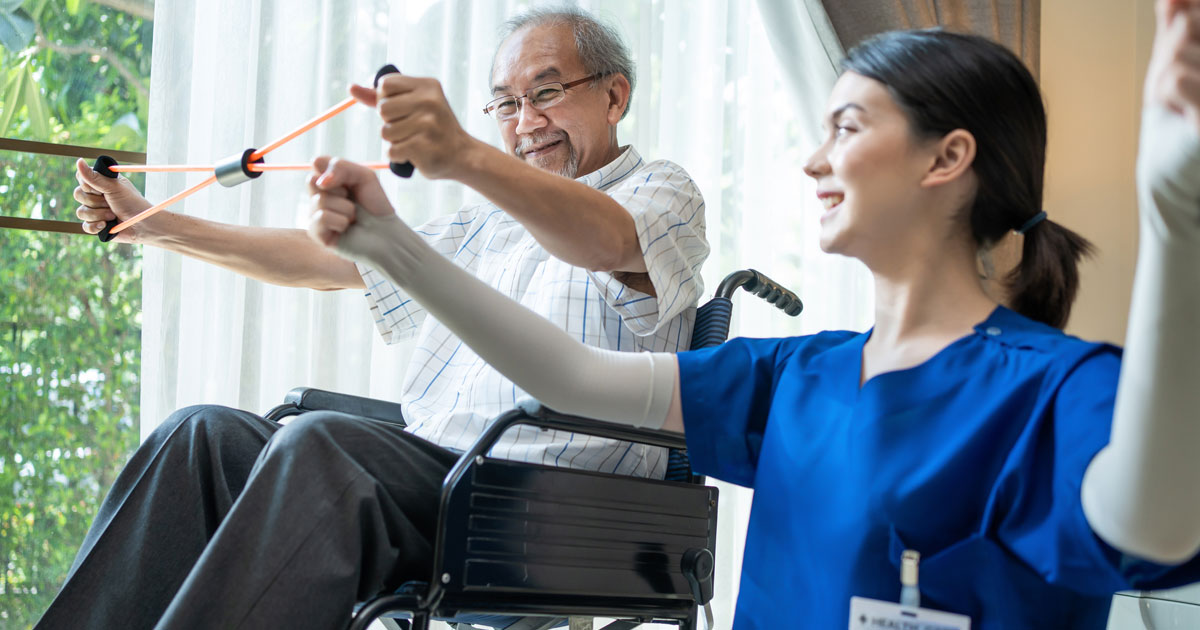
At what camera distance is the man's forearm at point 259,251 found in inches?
64.4

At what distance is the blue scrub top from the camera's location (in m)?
0.81

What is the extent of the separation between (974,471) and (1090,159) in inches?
106

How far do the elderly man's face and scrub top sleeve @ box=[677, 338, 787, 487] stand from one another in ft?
2.09

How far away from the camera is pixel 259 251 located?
172 cm

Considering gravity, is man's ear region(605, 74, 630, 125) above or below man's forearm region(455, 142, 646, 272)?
above

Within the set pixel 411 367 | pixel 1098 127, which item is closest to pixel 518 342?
pixel 411 367

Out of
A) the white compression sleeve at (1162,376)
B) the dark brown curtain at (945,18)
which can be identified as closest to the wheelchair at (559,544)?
the white compression sleeve at (1162,376)

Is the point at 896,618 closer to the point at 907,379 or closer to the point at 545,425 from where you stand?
the point at 907,379

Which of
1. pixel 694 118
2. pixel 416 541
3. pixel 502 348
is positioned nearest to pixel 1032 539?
pixel 502 348

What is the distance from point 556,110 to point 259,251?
1.80 feet

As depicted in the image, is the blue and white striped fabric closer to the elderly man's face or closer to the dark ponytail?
the elderly man's face

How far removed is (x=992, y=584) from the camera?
2.78 feet

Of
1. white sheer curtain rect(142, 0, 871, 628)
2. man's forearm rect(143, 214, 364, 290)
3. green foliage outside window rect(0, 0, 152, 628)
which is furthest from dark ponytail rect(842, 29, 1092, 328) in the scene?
green foliage outside window rect(0, 0, 152, 628)

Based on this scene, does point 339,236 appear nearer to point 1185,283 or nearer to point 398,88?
point 398,88
